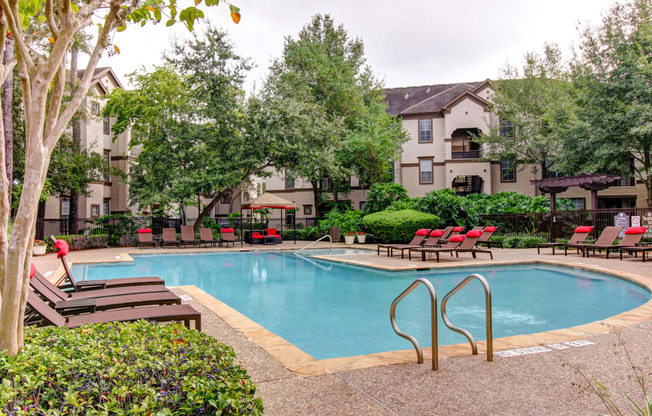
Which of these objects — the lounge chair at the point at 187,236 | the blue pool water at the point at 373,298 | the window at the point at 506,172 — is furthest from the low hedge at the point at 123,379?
the window at the point at 506,172

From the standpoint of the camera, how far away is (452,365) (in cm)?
424

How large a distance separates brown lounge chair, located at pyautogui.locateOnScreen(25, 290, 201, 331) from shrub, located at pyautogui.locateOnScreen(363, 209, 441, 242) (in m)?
17.7

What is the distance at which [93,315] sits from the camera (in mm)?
4742

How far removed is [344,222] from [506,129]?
15.0m

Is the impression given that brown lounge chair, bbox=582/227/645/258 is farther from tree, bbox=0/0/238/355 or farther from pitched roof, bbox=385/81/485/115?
pitched roof, bbox=385/81/485/115

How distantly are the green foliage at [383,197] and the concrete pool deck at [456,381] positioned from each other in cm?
2130

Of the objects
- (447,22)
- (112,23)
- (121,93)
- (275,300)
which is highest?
(121,93)

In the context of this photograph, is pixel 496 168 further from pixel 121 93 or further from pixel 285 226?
pixel 121 93

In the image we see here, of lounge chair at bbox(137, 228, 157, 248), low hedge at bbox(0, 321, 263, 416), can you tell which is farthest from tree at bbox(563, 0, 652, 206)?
low hedge at bbox(0, 321, 263, 416)

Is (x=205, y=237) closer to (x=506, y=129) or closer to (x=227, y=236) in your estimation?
(x=227, y=236)

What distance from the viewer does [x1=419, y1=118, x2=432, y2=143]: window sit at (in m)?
34.7

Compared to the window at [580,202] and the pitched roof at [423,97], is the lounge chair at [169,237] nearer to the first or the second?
the pitched roof at [423,97]

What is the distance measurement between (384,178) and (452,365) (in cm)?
2730

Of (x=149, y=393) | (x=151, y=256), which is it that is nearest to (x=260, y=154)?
(x=151, y=256)
